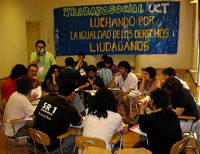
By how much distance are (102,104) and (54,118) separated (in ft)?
1.69

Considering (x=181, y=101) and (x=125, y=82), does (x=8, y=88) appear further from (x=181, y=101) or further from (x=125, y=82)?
(x=181, y=101)

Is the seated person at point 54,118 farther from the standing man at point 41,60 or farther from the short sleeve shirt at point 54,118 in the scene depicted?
the standing man at point 41,60

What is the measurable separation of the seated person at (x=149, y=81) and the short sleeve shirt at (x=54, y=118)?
6.39 ft

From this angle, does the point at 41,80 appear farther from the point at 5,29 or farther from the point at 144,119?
the point at 144,119

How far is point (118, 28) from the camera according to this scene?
24.0 ft

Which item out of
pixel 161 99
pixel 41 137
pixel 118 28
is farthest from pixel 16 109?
pixel 118 28

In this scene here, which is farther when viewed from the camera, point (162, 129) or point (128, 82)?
point (128, 82)

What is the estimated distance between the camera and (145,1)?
23.4 feet

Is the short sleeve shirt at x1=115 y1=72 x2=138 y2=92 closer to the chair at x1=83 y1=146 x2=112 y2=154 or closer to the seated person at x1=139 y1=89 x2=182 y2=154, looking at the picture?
the seated person at x1=139 y1=89 x2=182 y2=154

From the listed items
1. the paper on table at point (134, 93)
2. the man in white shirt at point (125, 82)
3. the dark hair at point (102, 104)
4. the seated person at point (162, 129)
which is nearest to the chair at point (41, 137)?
the dark hair at point (102, 104)

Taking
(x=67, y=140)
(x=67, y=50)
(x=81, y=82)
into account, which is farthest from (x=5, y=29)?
(x=67, y=140)

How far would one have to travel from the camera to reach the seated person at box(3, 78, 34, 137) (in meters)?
2.85

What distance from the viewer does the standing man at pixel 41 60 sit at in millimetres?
4691

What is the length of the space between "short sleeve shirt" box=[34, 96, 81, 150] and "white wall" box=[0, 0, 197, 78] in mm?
3961
